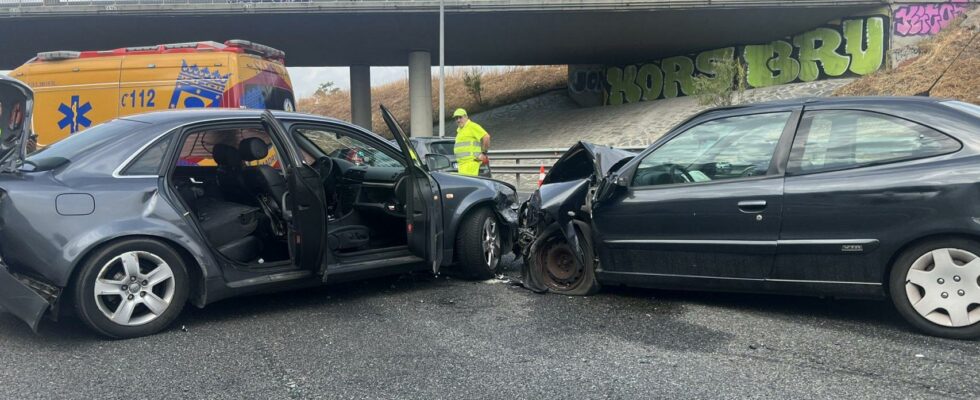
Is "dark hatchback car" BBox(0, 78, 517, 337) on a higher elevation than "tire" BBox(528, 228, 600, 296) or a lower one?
higher

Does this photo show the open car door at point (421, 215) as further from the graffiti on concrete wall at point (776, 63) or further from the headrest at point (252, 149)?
the graffiti on concrete wall at point (776, 63)

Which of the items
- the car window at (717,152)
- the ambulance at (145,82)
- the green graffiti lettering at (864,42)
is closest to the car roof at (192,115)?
the car window at (717,152)

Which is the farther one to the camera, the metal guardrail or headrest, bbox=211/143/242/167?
the metal guardrail

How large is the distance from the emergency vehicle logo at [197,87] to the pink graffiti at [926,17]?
2152cm

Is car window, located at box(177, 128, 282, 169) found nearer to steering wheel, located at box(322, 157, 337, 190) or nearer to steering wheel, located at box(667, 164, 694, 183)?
steering wheel, located at box(322, 157, 337, 190)

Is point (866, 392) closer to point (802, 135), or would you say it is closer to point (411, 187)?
point (802, 135)

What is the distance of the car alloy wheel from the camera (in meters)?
5.88

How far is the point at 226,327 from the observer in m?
4.43

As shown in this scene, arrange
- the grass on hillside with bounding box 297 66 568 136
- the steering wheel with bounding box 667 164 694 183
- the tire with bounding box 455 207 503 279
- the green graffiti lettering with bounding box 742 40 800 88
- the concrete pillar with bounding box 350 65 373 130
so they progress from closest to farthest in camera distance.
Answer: the steering wheel with bounding box 667 164 694 183 < the tire with bounding box 455 207 503 279 < the green graffiti lettering with bounding box 742 40 800 88 < the concrete pillar with bounding box 350 65 373 130 < the grass on hillside with bounding box 297 66 568 136

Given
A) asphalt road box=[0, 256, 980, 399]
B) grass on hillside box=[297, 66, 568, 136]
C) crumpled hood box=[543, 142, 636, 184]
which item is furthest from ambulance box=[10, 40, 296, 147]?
grass on hillside box=[297, 66, 568, 136]

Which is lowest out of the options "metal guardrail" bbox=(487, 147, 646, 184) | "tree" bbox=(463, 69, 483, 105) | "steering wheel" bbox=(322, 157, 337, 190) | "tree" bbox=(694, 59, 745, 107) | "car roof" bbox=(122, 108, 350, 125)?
"metal guardrail" bbox=(487, 147, 646, 184)

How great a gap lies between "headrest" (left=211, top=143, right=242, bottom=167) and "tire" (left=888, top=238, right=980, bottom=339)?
461 centimetres

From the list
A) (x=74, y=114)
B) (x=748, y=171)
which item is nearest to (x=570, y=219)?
(x=748, y=171)

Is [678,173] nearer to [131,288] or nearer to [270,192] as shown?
[270,192]
